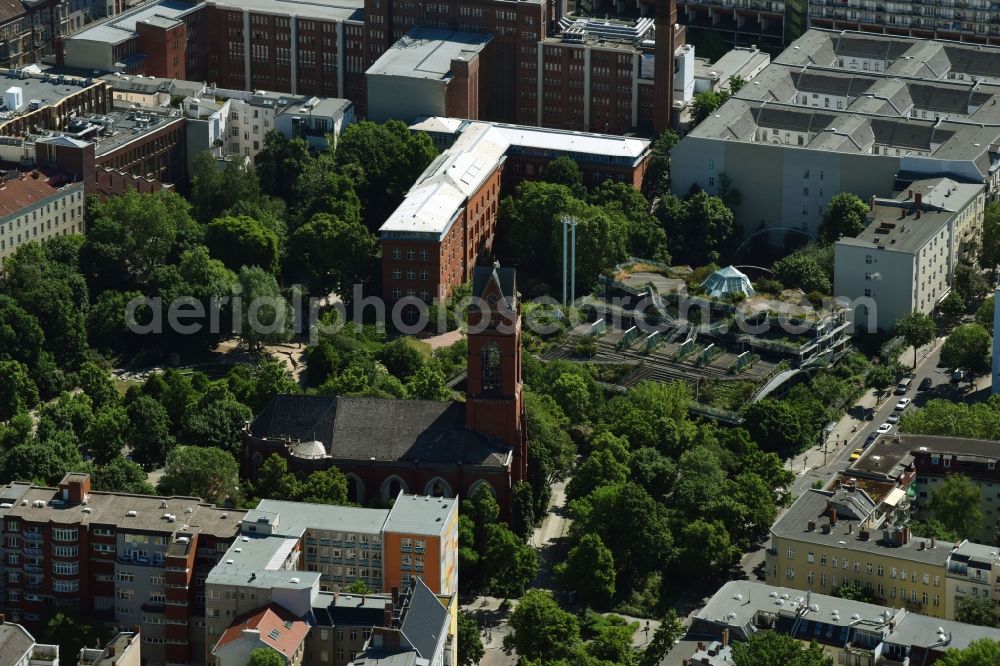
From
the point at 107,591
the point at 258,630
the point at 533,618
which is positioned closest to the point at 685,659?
the point at 533,618

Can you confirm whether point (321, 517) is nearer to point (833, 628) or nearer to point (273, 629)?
point (273, 629)

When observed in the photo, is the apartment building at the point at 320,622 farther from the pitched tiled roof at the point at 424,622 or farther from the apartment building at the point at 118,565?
the apartment building at the point at 118,565

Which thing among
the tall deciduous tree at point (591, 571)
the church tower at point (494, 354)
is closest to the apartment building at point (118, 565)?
the church tower at point (494, 354)

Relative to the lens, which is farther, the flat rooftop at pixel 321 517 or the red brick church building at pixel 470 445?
the red brick church building at pixel 470 445

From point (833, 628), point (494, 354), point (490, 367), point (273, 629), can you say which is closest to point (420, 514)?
point (490, 367)

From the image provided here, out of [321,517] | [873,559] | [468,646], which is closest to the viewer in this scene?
[468,646]

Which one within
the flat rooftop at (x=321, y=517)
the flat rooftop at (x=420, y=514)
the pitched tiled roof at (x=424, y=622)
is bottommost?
the pitched tiled roof at (x=424, y=622)
